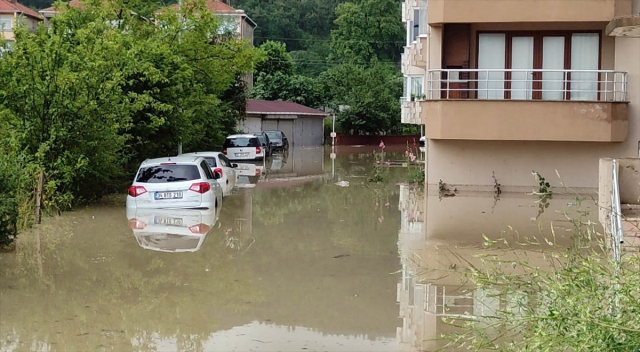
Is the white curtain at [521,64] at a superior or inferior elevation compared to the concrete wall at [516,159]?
superior

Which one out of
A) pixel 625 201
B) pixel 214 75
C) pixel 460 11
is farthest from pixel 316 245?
pixel 214 75

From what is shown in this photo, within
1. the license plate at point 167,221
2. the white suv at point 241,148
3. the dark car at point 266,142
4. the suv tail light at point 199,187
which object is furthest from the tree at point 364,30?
the license plate at point 167,221

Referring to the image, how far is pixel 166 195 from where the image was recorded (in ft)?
74.3

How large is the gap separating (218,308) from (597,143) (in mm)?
19150

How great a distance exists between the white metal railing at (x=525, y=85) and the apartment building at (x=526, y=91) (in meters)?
0.03

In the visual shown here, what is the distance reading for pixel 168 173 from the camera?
75.1 ft

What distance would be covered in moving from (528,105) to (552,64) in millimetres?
2128

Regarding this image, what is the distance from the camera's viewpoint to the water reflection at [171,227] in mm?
17781

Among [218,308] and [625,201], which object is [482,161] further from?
[218,308]

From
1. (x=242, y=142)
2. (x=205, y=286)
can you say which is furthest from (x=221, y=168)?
(x=242, y=142)

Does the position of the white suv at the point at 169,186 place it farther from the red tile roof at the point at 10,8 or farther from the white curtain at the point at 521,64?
the red tile roof at the point at 10,8

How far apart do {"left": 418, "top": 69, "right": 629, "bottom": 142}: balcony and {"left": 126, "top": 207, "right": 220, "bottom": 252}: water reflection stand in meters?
7.71

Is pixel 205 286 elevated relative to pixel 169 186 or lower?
lower

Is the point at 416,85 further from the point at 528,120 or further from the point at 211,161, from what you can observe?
the point at 528,120
